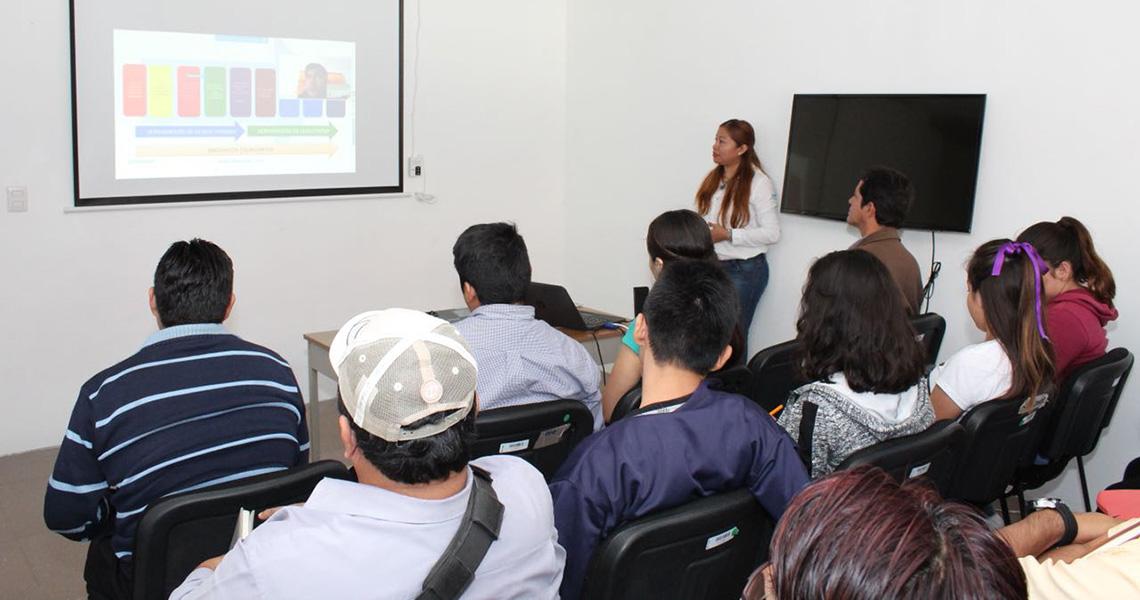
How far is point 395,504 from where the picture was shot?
1.28 meters

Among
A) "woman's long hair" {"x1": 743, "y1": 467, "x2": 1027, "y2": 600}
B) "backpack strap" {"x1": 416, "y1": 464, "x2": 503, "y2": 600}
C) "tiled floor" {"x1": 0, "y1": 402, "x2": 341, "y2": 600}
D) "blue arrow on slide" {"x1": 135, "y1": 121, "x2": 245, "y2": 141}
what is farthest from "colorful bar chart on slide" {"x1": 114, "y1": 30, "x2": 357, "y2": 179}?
"woman's long hair" {"x1": 743, "y1": 467, "x2": 1027, "y2": 600}

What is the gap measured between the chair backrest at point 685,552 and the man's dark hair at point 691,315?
37 centimetres

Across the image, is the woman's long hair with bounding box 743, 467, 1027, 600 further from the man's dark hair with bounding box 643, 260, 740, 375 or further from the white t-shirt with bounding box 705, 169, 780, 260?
the white t-shirt with bounding box 705, 169, 780, 260

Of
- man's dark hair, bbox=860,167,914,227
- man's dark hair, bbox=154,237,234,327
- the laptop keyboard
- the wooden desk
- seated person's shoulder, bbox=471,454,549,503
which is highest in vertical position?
man's dark hair, bbox=860,167,914,227

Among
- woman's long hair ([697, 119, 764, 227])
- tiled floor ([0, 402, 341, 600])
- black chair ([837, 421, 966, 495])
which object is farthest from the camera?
woman's long hair ([697, 119, 764, 227])

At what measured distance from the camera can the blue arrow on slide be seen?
4.62m

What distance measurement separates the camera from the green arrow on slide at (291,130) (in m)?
4.95

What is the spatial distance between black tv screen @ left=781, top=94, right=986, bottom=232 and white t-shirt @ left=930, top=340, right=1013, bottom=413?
159cm

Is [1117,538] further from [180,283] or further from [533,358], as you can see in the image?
[180,283]

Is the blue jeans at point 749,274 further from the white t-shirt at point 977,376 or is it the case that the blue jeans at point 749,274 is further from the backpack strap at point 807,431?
the backpack strap at point 807,431

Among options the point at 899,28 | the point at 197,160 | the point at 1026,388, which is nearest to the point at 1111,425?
the point at 1026,388

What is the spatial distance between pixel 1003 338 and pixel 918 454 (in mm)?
743

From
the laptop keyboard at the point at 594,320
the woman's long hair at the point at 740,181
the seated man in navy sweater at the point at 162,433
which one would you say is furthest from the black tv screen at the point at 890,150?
the seated man in navy sweater at the point at 162,433

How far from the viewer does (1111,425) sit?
12.4 ft
